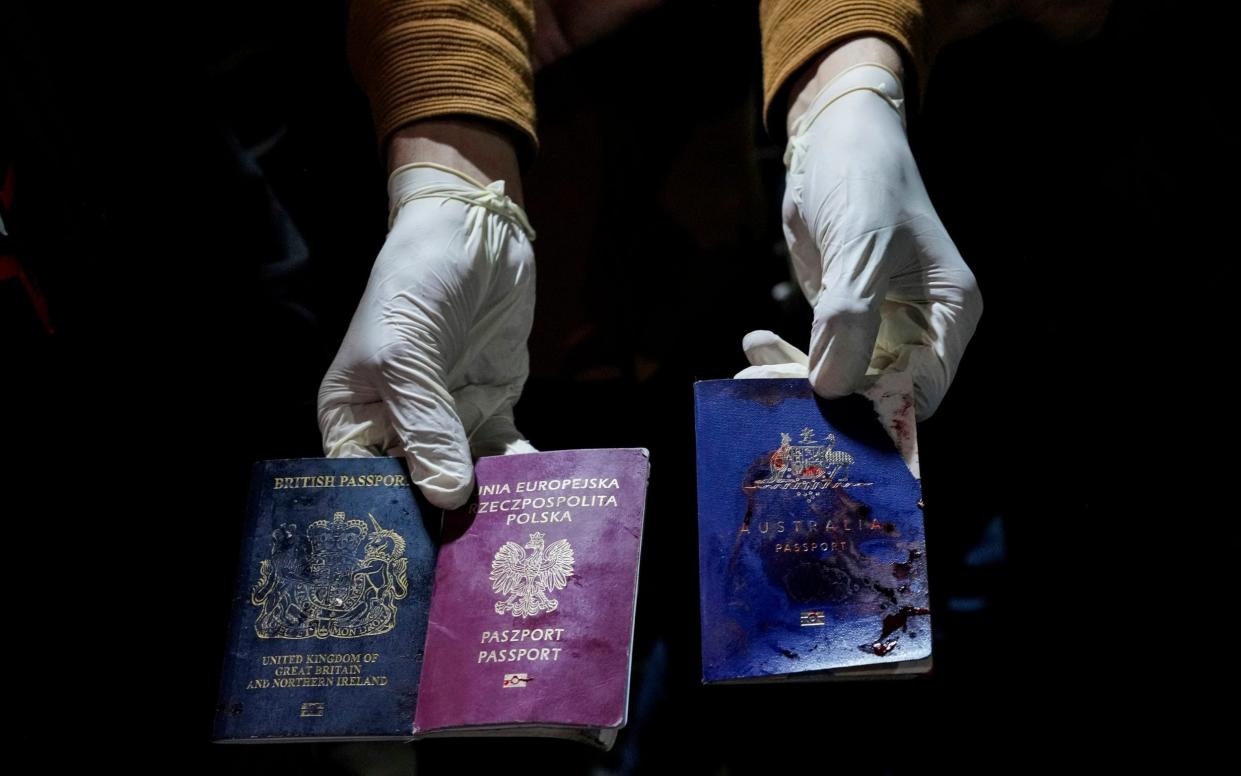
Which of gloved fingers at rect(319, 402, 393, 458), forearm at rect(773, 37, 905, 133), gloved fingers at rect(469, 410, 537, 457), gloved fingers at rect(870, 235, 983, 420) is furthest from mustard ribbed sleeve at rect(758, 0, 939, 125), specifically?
gloved fingers at rect(319, 402, 393, 458)

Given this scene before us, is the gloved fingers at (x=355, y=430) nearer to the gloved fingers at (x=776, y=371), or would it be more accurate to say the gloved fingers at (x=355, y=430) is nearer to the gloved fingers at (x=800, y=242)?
the gloved fingers at (x=776, y=371)

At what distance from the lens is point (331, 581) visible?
4.29 ft

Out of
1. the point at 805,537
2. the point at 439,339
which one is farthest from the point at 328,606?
the point at 805,537

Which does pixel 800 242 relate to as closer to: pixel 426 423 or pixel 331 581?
pixel 426 423

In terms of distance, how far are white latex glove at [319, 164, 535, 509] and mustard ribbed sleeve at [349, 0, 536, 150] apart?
0.33ft

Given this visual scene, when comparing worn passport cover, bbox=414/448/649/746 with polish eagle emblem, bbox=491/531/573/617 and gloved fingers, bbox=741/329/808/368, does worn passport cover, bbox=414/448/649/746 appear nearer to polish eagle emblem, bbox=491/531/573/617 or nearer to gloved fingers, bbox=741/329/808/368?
polish eagle emblem, bbox=491/531/573/617

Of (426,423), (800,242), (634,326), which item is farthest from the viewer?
(634,326)

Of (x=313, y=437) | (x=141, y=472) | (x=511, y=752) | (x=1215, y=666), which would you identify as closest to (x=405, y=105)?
(x=313, y=437)

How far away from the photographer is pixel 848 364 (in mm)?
1295

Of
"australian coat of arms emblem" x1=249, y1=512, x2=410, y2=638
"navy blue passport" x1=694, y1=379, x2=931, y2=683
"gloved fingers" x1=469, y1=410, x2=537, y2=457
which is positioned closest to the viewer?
"navy blue passport" x1=694, y1=379, x2=931, y2=683

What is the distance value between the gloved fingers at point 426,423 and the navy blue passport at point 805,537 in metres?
0.29

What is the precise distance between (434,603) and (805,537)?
0.43 m

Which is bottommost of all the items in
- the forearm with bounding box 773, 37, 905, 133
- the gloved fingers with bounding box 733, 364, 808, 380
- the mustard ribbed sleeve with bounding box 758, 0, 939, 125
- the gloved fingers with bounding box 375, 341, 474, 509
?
the gloved fingers with bounding box 375, 341, 474, 509

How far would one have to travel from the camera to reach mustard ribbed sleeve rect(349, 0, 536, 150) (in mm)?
1559
